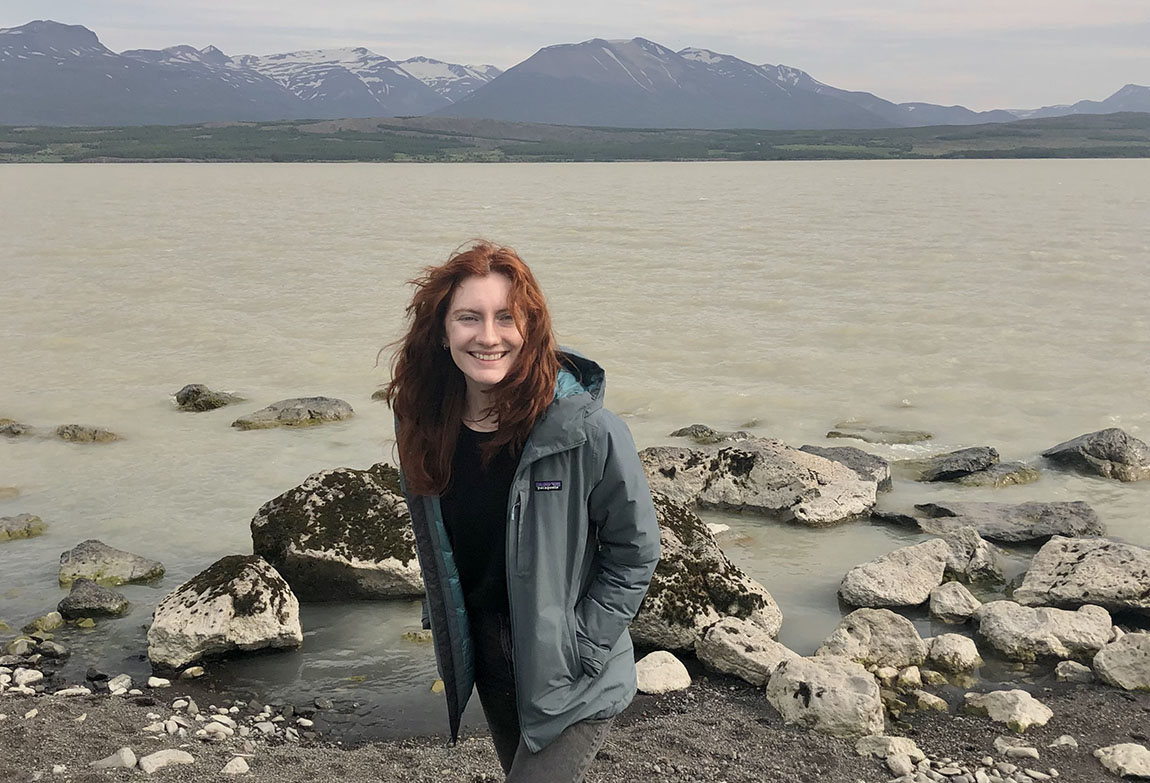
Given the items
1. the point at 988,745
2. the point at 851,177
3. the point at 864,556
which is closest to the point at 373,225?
the point at 864,556

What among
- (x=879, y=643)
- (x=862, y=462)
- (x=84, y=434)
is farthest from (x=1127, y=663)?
(x=84, y=434)

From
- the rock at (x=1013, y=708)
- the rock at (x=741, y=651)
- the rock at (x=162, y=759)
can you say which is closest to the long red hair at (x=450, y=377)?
the rock at (x=162, y=759)

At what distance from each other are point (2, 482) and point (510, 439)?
11382 millimetres

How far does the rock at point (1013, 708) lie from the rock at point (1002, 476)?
615 centimetres

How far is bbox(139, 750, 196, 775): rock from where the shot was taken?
234 inches

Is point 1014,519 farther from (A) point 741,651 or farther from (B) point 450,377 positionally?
(B) point 450,377

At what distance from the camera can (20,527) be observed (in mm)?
10828

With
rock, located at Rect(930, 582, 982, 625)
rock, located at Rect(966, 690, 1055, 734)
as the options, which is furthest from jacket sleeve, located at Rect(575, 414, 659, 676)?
rock, located at Rect(930, 582, 982, 625)

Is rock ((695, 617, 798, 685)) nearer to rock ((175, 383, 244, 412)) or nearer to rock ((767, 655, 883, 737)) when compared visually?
rock ((767, 655, 883, 737))

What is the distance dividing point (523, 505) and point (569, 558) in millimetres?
282

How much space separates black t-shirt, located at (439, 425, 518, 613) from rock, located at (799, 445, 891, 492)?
29.8ft

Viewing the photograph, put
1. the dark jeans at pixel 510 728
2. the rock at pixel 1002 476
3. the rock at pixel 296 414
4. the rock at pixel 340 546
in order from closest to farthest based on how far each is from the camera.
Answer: the dark jeans at pixel 510 728 < the rock at pixel 340 546 < the rock at pixel 1002 476 < the rock at pixel 296 414

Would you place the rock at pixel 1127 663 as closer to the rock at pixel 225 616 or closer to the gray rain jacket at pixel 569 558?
the gray rain jacket at pixel 569 558

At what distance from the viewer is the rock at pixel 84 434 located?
14.8 meters
